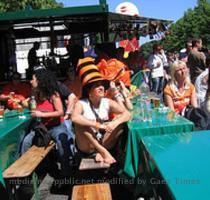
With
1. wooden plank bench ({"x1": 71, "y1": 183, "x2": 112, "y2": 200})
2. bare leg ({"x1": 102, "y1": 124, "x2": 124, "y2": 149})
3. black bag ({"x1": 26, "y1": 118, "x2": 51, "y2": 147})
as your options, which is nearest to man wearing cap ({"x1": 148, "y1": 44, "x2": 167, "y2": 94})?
black bag ({"x1": 26, "y1": 118, "x2": 51, "y2": 147})

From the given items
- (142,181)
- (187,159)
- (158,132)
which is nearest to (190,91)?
(158,132)

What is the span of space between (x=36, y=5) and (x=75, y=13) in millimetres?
16698

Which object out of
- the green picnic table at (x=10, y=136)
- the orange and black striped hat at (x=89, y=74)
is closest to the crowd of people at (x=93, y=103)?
the orange and black striped hat at (x=89, y=74)

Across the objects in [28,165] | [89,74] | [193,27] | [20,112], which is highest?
[193,27]

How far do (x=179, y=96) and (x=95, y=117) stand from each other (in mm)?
1401

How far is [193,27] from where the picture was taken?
2896 inches

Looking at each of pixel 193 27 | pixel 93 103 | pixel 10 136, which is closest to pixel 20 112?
pixel 10 136

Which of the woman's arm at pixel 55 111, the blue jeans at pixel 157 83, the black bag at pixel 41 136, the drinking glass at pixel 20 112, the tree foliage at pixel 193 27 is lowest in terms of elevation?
the blue jeans at pixel 157 83

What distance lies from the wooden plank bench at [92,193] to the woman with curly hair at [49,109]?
4.95 ft

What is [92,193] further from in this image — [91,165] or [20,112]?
[20,112]

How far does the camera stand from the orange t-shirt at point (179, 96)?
5758 millimetres

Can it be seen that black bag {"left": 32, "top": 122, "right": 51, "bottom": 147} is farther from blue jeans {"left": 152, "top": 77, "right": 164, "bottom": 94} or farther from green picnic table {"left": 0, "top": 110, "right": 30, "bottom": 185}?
blue jeans {"left": 152, "top": 77, "right": 164, "bottom": 94}

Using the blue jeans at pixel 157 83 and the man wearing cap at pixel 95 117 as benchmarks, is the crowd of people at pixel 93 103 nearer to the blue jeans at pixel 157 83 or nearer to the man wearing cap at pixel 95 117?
the man wearing cap at pixel 95 117

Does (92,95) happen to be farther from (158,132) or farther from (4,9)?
(4,9)
